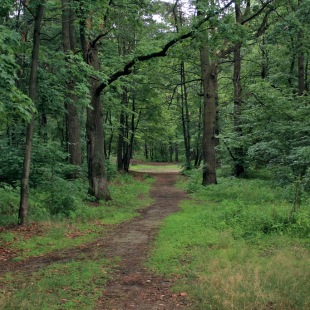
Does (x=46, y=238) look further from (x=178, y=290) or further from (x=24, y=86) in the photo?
(x=24, y=86)

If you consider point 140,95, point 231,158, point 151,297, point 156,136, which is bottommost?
point 151,297

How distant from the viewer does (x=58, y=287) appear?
4.83m

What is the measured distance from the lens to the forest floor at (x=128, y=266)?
4477mm

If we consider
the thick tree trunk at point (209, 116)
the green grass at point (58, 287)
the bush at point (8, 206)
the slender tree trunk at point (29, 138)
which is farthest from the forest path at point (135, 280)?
the thick tree trunk at point (209, 116)

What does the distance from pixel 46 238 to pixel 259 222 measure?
486cm

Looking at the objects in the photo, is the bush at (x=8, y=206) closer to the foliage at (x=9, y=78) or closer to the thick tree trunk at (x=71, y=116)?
the thick tree trunk at (x=71, y=116)

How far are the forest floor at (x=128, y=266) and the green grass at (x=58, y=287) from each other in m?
0.19

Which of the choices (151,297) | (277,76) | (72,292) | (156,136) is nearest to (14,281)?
(72,292)

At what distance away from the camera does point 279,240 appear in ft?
21.7

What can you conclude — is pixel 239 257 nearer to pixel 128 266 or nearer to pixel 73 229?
pixel 128 266

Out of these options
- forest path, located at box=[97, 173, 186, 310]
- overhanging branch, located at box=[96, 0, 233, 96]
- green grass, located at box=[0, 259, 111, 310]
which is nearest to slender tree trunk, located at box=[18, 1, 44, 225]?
forest path, located at box=[97, 173, 186, 310]

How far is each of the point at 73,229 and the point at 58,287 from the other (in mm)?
3536

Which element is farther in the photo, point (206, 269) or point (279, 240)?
point (279, 240)

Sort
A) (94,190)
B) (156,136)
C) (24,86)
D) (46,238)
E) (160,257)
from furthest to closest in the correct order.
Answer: (156,136) → (94,190) → (24,86) → (46,238) → (160,257)
